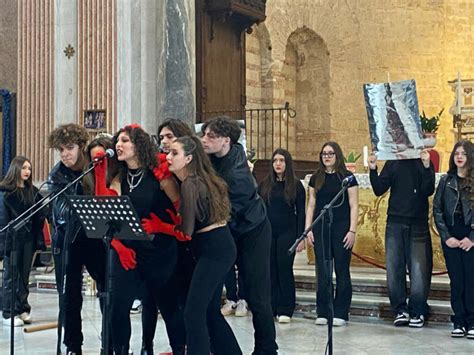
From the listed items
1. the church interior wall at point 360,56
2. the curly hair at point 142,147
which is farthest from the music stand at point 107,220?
the church interior wall at point 360,56

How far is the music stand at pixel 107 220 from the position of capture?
177 inches

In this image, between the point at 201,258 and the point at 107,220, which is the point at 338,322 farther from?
the point at 107,220

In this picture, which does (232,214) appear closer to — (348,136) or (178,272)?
(178,272)

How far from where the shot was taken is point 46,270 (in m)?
11.2

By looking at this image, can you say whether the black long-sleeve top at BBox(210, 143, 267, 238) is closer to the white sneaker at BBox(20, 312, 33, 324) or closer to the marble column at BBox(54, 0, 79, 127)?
the white sneaker at BBox(20, 312, 33, 324)

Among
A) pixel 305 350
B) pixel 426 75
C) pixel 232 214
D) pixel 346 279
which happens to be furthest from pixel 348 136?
pixel 232 214

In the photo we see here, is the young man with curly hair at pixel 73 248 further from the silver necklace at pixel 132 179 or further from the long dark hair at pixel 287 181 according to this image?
the long dark hair at pixel 287 181

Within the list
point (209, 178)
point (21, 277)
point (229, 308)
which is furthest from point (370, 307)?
point (209, 178)

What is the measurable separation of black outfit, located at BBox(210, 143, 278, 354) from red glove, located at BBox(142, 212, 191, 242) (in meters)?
0.41

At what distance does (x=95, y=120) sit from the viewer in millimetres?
10852

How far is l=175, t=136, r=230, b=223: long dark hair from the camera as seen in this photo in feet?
15.4

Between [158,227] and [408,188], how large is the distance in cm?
327

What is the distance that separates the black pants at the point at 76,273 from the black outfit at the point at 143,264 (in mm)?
659

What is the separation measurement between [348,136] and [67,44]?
7.61m
